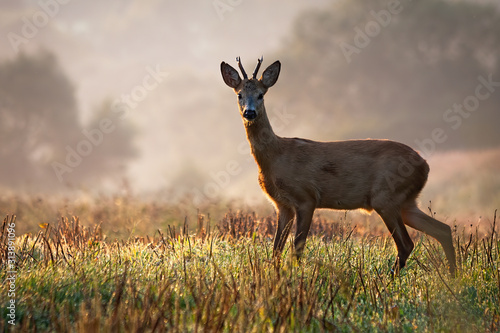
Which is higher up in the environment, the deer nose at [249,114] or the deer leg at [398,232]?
the deer nose at [249,114]

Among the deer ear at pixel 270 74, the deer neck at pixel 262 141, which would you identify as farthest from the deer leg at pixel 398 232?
the deer ear at pixel 270 74

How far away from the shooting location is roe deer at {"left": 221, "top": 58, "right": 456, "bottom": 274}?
7.12 meters

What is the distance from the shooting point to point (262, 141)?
7289mm

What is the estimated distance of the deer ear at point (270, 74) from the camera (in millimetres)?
7564

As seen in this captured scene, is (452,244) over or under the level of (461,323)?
over

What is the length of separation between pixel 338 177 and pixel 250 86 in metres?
1.77

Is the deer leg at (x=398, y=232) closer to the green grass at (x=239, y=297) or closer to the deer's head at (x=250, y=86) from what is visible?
the green grass at (x=239, y=297)

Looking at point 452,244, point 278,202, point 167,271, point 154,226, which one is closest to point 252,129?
point 278,202

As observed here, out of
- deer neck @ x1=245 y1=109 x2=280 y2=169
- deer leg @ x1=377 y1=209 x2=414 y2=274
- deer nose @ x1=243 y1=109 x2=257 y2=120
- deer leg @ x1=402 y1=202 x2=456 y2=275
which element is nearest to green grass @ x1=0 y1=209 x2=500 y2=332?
deer leg @ x1=377 y1=209 x2=414 y2=274

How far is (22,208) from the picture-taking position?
1245 centimetres

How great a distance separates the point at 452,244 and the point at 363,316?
10.2ft

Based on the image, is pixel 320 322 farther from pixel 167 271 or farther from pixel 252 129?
pixel 252 129

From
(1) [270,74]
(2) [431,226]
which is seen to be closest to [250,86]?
(1) [270,74]

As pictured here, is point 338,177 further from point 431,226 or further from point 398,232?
point 431,226
